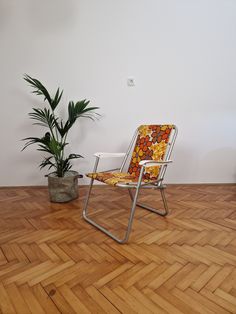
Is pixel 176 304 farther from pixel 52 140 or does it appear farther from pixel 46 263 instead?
pixel 52 140

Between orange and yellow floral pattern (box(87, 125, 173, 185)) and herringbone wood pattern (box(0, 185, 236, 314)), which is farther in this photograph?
orange and yellow floral pattern (box(87, 125, 173, 185))

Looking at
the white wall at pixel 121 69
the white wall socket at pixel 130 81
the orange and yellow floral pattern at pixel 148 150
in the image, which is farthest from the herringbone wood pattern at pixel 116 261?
the white wall socket at pixel 130 81

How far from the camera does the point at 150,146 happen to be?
2109 millimetres

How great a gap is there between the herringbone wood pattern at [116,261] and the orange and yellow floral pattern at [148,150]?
42 cm

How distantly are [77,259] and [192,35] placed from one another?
113 inches

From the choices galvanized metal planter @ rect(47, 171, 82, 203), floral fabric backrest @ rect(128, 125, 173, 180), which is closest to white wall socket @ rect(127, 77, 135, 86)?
floral fabric backrest @ rect(128, 125, 173, 180)

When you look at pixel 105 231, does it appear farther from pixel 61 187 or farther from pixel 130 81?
pixel 130 81

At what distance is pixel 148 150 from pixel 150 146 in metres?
0.04

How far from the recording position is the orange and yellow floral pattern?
6.32 feet

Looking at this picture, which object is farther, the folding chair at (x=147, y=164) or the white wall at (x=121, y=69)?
the white wall at (x=121, y=69)

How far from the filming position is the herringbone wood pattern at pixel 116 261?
109 cm

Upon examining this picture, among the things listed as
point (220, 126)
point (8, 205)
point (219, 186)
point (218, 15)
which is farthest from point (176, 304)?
point (218, 15)

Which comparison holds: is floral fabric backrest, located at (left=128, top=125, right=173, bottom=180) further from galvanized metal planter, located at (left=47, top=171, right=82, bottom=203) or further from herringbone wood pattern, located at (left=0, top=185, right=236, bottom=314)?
galvanized metal planter, located at (left=47, top=171, right=82, bottom=203)

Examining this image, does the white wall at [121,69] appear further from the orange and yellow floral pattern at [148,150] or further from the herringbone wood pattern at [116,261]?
the herringbone wood pattern at [116,261]
